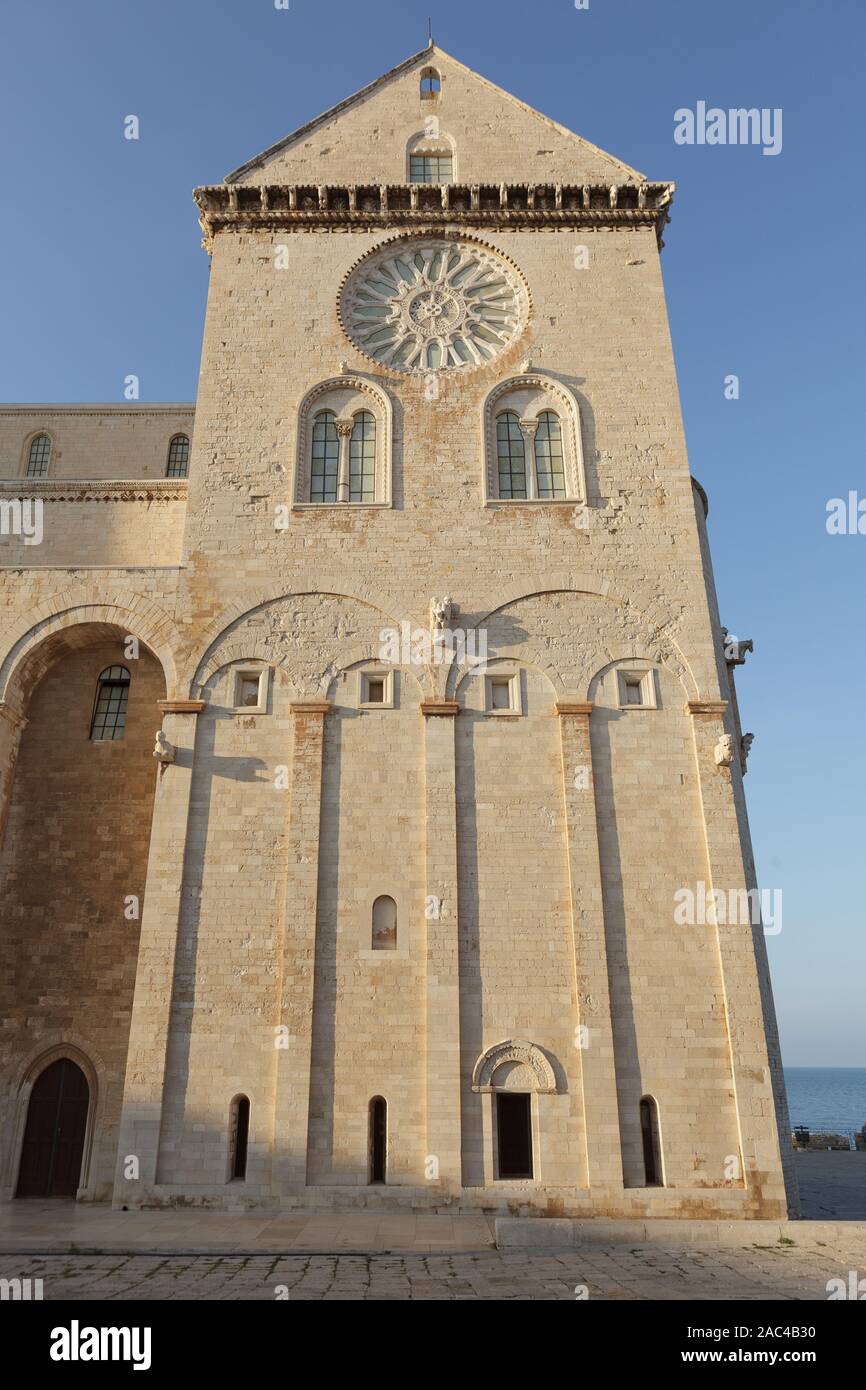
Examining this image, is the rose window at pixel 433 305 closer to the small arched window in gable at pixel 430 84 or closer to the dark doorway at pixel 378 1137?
the small arched window in gable at pixel 430 84

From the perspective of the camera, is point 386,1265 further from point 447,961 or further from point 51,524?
point 51,524

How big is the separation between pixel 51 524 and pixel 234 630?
6604 mm

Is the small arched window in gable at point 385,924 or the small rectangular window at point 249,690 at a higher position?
the small rectangular window at point 249,690

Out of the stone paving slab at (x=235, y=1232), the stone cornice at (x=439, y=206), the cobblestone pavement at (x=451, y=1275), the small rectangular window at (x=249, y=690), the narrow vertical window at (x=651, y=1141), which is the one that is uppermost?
the stone cornice at (x=439, y=206)

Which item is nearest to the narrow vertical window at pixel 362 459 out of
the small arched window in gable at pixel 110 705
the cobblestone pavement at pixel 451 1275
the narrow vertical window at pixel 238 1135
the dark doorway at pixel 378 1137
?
the small arched window in gable at pixel 110 705

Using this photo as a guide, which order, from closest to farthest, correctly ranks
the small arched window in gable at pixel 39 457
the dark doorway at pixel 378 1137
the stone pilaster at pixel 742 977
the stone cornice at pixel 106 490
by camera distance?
the stone pilaster at pixel 742 977, the dark doorway at pixel 378 1137, the stone cornice at pixel 106 490, the small arched window in gable at pixel 39 457

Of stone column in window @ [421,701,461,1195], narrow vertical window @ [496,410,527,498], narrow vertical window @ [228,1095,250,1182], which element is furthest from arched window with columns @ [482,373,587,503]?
narrow vertical window @ [228,1095,250,1182]

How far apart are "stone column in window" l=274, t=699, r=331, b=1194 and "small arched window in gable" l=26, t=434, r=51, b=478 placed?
1262 cm

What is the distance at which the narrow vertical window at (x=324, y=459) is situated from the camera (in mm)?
21062

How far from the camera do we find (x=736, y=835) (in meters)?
17.8

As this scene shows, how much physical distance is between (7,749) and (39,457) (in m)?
10.3

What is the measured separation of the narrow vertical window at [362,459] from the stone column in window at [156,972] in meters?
6.10

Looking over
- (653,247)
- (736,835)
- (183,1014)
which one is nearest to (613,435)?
(653,247)
